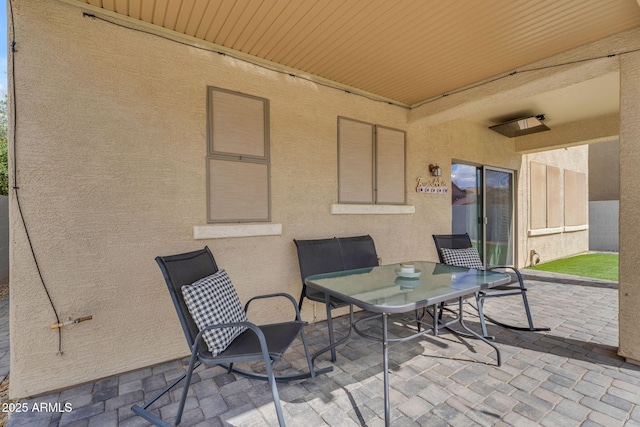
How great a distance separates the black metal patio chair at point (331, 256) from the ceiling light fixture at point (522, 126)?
3.50m

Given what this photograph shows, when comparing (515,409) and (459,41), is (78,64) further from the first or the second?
(515,409)

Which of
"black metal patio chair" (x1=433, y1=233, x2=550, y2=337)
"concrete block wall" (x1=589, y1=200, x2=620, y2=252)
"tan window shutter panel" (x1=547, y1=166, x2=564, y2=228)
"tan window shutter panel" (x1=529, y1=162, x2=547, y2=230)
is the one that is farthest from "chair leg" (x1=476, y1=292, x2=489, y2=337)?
"concrete block wall" (x1=589, y1=200, x2=620, y2=252)

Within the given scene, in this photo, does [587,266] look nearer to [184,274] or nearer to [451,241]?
[451,241]

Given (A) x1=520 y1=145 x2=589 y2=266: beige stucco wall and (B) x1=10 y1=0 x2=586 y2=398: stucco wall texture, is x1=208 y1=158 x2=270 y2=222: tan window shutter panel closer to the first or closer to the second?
(B) x1=10 y1=0 x2=586 y2=398: stucco wall texture

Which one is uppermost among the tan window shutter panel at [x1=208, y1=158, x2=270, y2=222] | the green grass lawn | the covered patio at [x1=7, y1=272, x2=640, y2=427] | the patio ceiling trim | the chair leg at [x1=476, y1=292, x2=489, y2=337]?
the patio ceiling trim

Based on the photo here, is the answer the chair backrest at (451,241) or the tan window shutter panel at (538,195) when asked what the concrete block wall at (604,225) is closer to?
the tan window shutter panel at (538,195)

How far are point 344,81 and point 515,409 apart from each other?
3594mm

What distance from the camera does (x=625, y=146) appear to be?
2.60m

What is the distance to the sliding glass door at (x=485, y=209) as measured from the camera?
5.58m

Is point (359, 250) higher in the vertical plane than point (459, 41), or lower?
lower

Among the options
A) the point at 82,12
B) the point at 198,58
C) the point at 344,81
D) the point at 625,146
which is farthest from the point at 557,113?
the point at 82,12

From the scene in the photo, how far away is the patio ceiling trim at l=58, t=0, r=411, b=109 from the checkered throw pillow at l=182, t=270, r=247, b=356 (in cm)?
219

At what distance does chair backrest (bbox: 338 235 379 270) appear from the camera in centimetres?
355

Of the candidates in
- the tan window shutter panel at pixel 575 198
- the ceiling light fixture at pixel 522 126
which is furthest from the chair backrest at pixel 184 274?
the tan window shutter panel at pixel 575 198
